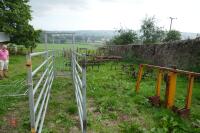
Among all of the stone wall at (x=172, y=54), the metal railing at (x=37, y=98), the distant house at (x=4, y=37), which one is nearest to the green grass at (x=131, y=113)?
the metal railing at (x=37, y=98)

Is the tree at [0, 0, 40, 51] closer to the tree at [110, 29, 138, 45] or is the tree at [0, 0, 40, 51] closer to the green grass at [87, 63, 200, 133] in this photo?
the tree at [110, 29, 138, 45]

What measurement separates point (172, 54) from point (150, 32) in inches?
623

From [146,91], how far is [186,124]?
3162mm

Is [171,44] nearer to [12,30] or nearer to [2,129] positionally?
[2,129]

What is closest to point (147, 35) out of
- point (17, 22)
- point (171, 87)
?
point (17, 22)

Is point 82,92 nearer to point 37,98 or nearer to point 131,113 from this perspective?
point 37,98

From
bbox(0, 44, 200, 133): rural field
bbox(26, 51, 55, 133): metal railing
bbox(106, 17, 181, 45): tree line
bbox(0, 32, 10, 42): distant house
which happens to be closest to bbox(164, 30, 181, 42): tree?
bbox(106, 17, 181, 45): tree line

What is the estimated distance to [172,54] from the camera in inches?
573

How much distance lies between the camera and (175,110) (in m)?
6.34

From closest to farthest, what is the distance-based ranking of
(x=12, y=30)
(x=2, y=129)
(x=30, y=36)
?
1. (x=2, y=129)
2. (x=12, y=30)
3. (x=30, y=36)

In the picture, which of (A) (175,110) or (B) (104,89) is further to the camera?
(B) (104,89)

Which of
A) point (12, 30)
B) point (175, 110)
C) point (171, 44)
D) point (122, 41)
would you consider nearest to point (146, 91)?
point (175, 110)

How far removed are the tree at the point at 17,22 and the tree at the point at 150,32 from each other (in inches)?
456

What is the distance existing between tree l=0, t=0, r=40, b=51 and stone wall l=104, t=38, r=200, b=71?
10678 mm
